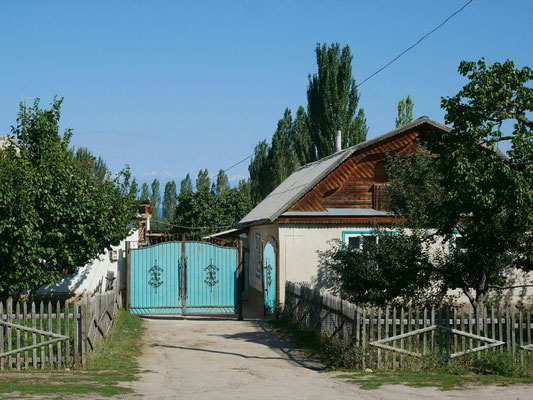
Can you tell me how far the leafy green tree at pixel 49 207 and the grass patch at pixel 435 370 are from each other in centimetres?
763

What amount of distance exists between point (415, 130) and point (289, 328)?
8527 millimetres

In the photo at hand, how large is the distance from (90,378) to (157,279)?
10.8 m

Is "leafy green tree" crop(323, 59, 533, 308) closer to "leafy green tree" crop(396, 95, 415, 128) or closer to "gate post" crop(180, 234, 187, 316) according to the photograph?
"gate post" crop(180, 234, 187, 316)

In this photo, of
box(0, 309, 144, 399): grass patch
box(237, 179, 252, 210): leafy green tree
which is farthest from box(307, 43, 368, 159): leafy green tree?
box(0, 309, 144, 399): grass patch

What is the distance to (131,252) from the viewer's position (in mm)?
21922


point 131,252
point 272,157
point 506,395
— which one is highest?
point 272,157

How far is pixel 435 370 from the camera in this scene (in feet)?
40.7

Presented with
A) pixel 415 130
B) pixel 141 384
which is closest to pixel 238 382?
pixel 141 384

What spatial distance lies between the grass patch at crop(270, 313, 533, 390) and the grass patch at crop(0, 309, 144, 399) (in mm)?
4067

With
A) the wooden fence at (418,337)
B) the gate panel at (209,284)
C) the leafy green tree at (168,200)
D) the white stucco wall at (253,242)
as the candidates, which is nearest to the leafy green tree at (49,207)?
the gate panel at (209,284)

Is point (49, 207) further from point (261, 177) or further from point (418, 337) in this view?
point (261, 177)

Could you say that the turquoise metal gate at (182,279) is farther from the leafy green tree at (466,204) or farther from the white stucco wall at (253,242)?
the leafy green tree at (466,204)

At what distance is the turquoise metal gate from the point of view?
21859 millimetres

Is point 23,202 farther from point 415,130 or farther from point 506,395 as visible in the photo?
point 415,130
